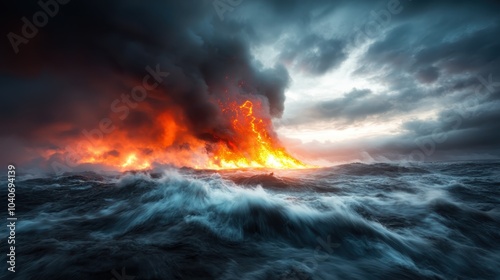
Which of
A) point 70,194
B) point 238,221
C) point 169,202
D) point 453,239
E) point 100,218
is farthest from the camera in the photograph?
point 70,194

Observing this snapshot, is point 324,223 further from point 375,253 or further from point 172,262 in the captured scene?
point 172,262

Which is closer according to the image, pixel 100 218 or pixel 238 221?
pixel 238 221

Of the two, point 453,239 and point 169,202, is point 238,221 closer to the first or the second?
point 169,202

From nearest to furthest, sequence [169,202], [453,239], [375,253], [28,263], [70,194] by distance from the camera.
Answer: [28,263]
[375,253]
[453,239]
[169,202]
[70,194]

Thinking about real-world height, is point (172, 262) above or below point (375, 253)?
above

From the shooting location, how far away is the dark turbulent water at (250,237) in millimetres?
4121

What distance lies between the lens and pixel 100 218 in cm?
728

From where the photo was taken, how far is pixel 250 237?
585 centimetres

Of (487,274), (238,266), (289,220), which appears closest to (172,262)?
(238,266)

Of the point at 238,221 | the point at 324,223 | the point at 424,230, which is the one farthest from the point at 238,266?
the point at 424,230

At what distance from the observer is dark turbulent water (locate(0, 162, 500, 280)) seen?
4121 millimetres

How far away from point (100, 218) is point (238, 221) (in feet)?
14.7

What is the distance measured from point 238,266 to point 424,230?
5942 millimetres

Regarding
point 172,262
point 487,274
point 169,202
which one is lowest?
point 487,274
